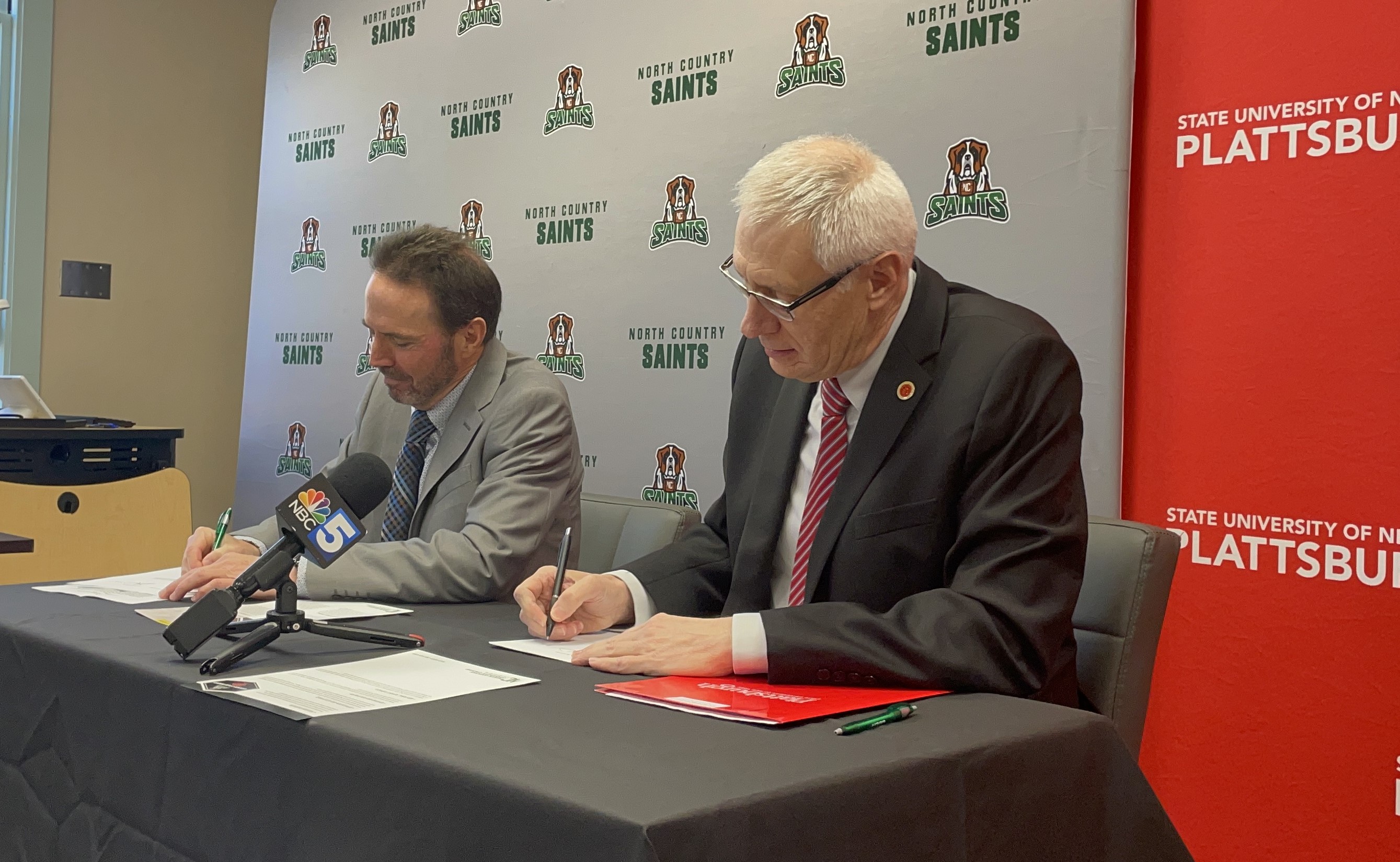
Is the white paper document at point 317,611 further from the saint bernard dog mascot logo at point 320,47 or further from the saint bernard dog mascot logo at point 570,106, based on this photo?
the saint bernard dog mascot logo at point 320,47

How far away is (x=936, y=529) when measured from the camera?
4.97ft

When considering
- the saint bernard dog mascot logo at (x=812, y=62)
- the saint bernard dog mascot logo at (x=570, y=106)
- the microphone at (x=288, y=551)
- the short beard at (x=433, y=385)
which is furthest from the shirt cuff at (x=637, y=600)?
the saint bernard dog mascot logo at (x=570, y=106)

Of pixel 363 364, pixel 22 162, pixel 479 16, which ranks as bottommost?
pixel 363 364

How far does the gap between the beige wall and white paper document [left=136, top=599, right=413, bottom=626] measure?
3392 millimetres

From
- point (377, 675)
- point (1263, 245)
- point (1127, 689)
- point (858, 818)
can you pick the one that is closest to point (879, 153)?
point (1263, 245)

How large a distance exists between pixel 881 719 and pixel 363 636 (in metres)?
0.67

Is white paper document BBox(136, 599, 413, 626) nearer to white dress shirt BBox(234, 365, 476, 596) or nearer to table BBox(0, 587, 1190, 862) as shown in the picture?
table BBox(0, 587, 1190, 862)

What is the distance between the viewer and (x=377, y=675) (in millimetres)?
1269

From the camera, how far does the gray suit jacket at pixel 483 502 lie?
6.10ft

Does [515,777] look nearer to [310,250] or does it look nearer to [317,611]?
[317,611]

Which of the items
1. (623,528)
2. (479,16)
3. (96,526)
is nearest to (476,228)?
(479,16)

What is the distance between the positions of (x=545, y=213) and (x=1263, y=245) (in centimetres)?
216

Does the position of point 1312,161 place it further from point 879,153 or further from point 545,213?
point 545,213

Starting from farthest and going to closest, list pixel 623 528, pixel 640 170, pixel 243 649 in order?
pixel 640 170, pixel 623 528, pixel 243 649
